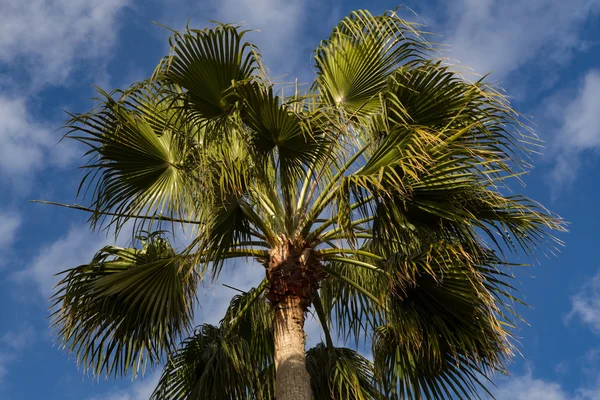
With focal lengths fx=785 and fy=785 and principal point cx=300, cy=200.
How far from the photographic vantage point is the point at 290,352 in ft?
22.8

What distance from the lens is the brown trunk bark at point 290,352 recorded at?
6742mm

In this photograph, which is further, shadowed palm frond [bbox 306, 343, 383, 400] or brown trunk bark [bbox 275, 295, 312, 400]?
shadowed palm frond [bbox 306, 343, 383, 400]

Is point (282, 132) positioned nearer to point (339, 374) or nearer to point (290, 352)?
point (290, 352)

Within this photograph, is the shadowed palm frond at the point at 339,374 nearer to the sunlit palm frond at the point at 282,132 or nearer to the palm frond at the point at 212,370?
the palm frond at the point at 212,370

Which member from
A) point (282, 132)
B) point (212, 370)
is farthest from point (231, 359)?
point (282, 132)

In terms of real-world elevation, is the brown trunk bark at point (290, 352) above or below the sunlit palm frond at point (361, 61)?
below

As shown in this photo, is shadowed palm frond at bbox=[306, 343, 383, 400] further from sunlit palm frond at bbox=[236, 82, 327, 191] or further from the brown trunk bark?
sunlit palm frond at bbox=[236, 82, 327, 191]

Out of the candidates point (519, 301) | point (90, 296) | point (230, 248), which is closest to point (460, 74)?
point (519, 301)

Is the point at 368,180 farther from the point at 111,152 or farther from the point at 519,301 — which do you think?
the point at 111,152

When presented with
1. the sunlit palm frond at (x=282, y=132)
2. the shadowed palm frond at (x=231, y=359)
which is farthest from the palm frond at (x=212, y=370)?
the sunlit palm frond at (x=282, y=132)

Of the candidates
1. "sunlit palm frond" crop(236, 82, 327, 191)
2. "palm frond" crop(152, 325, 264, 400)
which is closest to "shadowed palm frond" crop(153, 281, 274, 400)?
"palm frond" crop(152, 325, 264, 400)

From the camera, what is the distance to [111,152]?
7.38 meters

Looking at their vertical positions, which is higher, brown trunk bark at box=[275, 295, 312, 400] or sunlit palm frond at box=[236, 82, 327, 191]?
sunlit palm frond at box=[236, 82, 327, 191]

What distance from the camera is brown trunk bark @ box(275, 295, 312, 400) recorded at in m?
6.74
